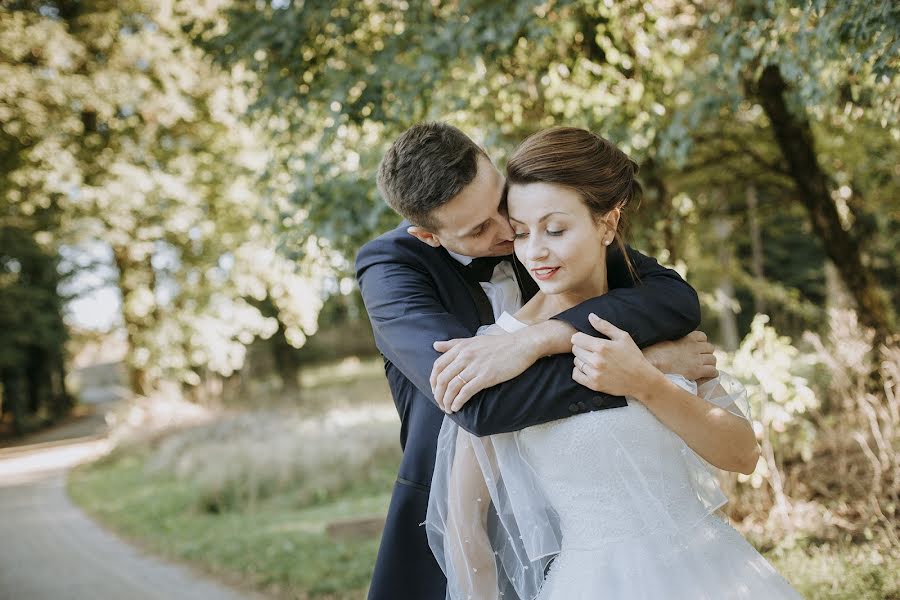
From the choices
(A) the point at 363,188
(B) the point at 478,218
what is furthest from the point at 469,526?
(A) the point at 363,188

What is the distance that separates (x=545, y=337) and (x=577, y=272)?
0.26m

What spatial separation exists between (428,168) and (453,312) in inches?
18.0

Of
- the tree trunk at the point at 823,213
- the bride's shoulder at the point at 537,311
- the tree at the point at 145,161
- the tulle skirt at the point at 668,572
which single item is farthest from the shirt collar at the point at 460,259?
the tree at the point at 145,161

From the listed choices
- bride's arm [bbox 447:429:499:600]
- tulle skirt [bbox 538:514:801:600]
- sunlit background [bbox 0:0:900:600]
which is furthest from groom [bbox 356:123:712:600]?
sunlit background [bbox 0:0:900:600]

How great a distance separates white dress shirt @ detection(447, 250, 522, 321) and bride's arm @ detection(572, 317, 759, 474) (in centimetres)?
56

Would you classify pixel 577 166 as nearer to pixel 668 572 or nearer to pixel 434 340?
pixel 434 340

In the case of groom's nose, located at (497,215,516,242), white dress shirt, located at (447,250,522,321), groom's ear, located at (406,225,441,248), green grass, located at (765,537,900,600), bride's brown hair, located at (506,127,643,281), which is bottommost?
green grass, located at (765,537,900,600)

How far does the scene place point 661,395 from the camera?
185 cm

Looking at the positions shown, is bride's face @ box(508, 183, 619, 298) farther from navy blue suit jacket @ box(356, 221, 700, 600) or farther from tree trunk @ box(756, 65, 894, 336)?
tree trunk @ box(756, 65, 894, 336)

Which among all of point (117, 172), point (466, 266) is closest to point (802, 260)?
point (117, 172)

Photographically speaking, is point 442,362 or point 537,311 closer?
point 442,362

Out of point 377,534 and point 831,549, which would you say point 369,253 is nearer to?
point 831,549

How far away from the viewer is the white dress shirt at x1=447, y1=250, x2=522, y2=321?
2402 millimetres

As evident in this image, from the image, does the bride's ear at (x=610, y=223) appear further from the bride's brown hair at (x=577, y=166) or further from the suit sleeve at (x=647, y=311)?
the suit sleeve at (x=647, y=311)
